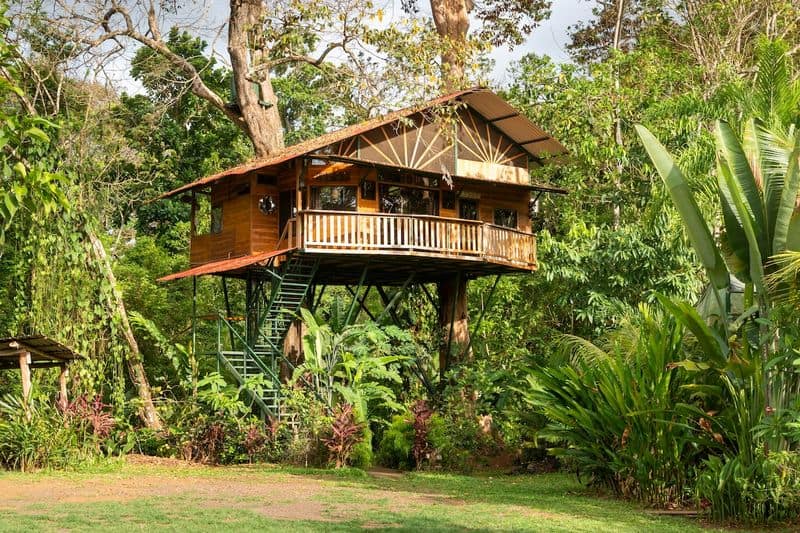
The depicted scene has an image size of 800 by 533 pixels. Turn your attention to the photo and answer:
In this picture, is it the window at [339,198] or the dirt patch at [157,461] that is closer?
the dirt patch at [157,461]

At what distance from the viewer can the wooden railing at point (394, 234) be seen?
2180 centimetres

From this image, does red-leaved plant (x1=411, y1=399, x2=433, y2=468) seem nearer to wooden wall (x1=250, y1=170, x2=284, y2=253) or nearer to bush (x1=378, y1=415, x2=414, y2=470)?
bush (x1=378, y1=415, x2=414, y2=470)

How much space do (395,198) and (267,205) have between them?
9.60 ft

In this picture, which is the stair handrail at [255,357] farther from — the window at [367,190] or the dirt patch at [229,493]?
the window at [367,190]

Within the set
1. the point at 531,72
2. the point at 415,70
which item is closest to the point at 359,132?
the point at 415,70

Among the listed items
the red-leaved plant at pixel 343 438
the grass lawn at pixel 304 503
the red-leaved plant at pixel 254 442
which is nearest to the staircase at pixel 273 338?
the red-leaved plant at pixel 254 442

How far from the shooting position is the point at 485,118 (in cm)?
2548

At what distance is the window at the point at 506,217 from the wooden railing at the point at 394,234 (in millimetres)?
2238

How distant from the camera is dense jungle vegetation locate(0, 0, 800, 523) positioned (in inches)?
508

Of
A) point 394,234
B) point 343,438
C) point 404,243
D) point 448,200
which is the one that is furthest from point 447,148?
point 343,438

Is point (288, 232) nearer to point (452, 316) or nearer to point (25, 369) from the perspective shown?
point (452, 316)

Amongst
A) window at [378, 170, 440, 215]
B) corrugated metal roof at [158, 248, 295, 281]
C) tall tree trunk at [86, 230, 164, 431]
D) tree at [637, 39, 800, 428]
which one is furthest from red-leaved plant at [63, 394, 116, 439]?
tree at [637, 39, 800, 428]

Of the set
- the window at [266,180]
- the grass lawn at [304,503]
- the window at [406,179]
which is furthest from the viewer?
the window at [406,179]

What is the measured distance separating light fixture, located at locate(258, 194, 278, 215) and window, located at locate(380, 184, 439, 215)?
2467 millimetres
